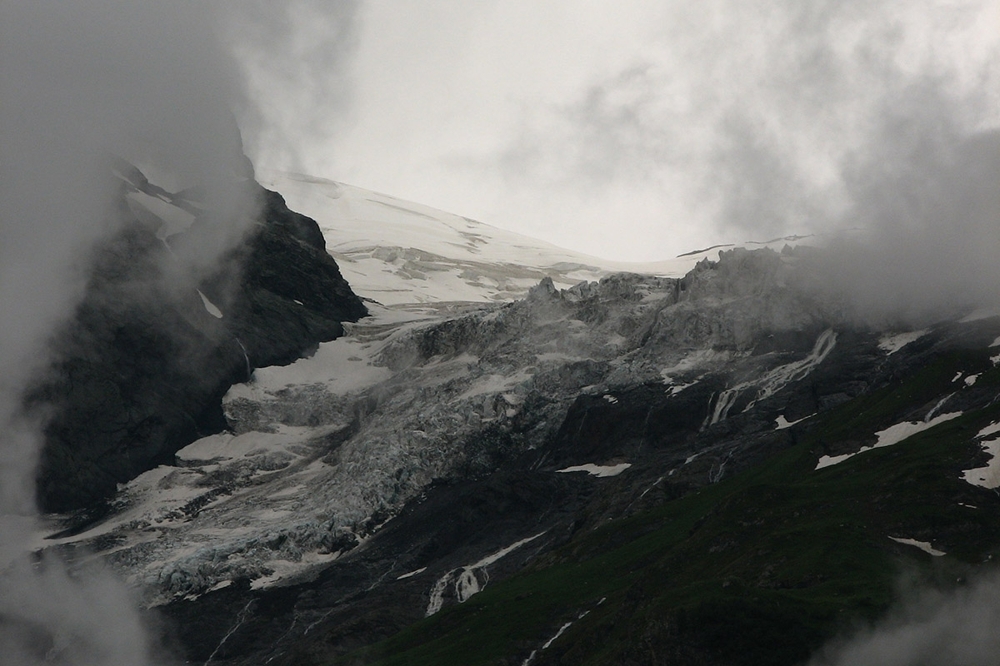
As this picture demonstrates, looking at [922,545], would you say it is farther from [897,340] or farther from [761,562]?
[897,340]

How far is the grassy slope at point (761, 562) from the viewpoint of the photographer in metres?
96.7

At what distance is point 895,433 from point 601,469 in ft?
171

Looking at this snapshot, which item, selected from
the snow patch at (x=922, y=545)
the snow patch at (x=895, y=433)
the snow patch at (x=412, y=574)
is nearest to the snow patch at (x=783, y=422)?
the snow patch at (x=895, y=433)

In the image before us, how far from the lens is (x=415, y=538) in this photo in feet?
603

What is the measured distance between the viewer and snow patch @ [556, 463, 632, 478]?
186875mm

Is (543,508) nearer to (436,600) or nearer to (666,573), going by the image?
(436,600)

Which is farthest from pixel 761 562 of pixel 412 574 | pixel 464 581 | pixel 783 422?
pixel 412 574

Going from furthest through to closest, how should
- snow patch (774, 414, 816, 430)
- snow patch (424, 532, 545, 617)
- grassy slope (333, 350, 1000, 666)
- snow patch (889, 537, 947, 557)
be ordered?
1. snow patch (774, 414, 816, 430)
2. snow patch (424, 532, 545, 617)
3. snow patch (889, 537, 947, 557)
4. grassy slope (333, 350, 1000, 666)

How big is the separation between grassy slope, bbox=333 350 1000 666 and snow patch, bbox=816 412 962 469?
177 cm

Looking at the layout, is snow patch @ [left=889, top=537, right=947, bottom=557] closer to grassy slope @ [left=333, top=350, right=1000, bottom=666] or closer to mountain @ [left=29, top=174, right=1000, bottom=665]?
mountain @ [left=29, top=174, right=1000, bottom=665]

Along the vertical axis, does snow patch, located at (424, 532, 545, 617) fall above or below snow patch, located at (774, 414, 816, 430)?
below

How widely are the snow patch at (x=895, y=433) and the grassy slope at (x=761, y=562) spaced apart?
1.77 metres

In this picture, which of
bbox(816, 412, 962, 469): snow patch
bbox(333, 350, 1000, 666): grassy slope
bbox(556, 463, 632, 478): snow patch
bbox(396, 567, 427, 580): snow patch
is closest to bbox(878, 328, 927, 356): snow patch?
bbox(333, 350, 1000, 666): grassy slope

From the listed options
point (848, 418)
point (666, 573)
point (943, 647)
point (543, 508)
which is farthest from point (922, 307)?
point (943, 647)
